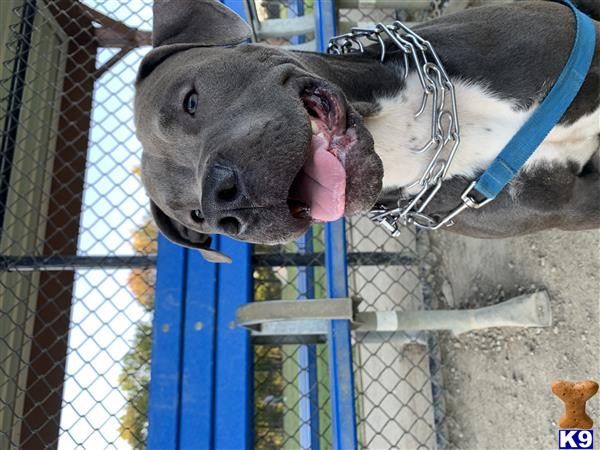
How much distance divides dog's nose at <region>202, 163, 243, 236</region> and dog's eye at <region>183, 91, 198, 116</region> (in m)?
0.47

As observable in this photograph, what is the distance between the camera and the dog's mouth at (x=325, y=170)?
5.94 ft

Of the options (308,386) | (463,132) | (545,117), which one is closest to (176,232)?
(463,132)

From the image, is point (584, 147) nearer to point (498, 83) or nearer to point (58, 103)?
point (498, 83)

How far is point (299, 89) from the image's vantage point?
1892 millimetres

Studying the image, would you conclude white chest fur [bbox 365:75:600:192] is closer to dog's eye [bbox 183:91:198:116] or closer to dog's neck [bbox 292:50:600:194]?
dog's neck [bbox 292:50:600:194]

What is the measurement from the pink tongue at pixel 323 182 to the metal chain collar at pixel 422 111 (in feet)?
1.89

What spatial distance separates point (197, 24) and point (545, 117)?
4.67 ft

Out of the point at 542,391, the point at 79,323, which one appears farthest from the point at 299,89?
the point at 79,323

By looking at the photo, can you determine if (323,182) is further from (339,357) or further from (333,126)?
(339,357)

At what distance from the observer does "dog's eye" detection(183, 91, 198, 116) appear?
7.17 ft

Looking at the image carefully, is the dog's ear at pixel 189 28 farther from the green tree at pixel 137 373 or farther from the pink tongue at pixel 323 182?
the green tree at pixel 137 373

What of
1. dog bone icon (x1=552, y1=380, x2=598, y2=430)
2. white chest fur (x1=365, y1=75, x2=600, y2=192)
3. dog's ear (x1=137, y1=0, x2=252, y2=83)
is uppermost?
dog's ear (x1=137, y1=0, x2=252, y2=83)

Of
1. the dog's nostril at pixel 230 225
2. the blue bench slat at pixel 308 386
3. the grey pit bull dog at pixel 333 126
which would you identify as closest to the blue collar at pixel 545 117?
the grey pit bull dog at pixel 333 126

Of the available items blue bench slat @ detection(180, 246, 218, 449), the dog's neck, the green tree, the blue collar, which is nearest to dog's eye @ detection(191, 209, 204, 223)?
the dog's neck
